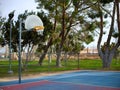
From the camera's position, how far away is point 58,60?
2466 cm

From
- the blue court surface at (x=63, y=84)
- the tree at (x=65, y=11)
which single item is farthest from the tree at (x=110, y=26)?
the blue court surface at (x=63, y=84)

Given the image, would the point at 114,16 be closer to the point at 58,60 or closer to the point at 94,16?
the point at 94,16

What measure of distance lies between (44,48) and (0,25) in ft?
24.9

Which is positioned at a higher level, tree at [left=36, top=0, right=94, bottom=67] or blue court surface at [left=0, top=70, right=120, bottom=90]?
tree at [left=36, top=0, right=94, bottom=67]

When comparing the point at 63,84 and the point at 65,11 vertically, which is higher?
the point at 65,11

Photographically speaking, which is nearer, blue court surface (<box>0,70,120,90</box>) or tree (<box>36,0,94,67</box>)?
blue court surface (<box>0,70,120,90</box>)

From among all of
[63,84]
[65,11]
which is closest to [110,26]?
[65,11]

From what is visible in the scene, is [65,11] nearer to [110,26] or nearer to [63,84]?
[110,26]

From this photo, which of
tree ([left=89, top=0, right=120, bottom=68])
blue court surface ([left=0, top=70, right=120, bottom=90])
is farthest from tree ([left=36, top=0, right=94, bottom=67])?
blue court surface ([left=0, top=70, right=120, bottom=90])

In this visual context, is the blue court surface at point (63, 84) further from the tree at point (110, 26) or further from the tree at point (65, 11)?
the tree at point (65, 11)

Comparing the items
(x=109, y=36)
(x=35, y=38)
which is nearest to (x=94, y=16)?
(x=109, y=36)

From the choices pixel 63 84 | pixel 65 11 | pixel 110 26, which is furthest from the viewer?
pixel 65 11

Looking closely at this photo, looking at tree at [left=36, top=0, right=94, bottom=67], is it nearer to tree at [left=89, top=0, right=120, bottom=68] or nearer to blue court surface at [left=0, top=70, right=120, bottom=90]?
tree at [left=89, top=0, right=120, bottom=68]

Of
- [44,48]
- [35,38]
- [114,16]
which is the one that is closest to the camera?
[35,38]
